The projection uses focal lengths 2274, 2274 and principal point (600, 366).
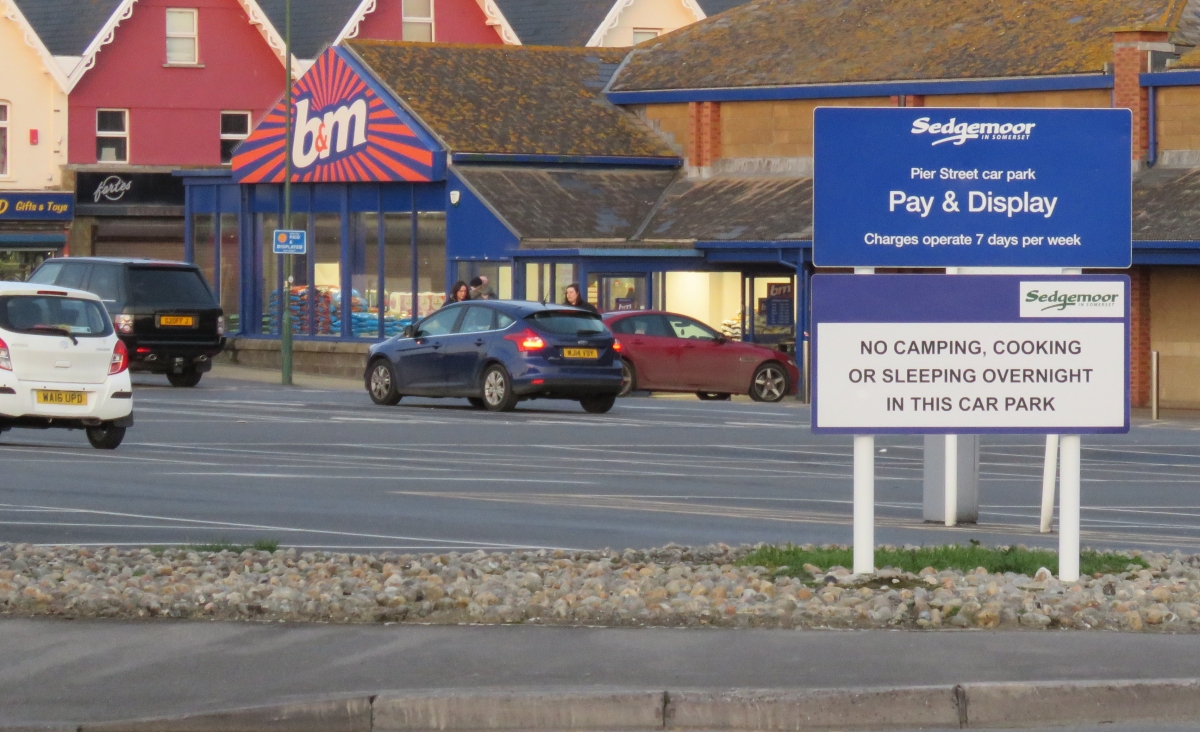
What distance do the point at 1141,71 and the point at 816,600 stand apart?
27.8 metres

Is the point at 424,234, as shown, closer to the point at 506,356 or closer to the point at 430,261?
the point at 430,261

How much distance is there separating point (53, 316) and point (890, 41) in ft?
74.4

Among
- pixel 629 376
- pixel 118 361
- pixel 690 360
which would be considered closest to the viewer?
pixel 118 361

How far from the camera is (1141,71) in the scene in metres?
36.4

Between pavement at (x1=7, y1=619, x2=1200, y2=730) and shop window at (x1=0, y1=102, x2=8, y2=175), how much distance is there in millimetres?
49138

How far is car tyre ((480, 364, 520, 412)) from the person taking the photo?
29.7 m

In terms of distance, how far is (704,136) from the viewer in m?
43.5

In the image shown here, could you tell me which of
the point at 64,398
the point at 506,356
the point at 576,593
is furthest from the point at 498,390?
the point at 576,593

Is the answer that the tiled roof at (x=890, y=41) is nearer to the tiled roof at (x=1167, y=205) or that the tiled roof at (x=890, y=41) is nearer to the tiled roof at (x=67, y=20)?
→ the tiled roof at (x=1167, y=205)

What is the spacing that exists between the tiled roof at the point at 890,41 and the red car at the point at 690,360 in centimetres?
670

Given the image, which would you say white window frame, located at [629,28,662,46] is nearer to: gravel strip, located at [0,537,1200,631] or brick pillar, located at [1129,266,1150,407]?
brick pillar, located at [1129,266,1150,407]

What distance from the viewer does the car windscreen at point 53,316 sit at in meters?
21.4

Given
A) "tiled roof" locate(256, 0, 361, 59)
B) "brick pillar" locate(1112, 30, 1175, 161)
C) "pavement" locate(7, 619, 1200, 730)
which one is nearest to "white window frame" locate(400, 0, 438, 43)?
"tiled roof" locate(256, 0, 361, 59)

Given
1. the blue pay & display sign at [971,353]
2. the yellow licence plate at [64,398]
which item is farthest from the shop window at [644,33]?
the blue pay & display sign at [971,353]
